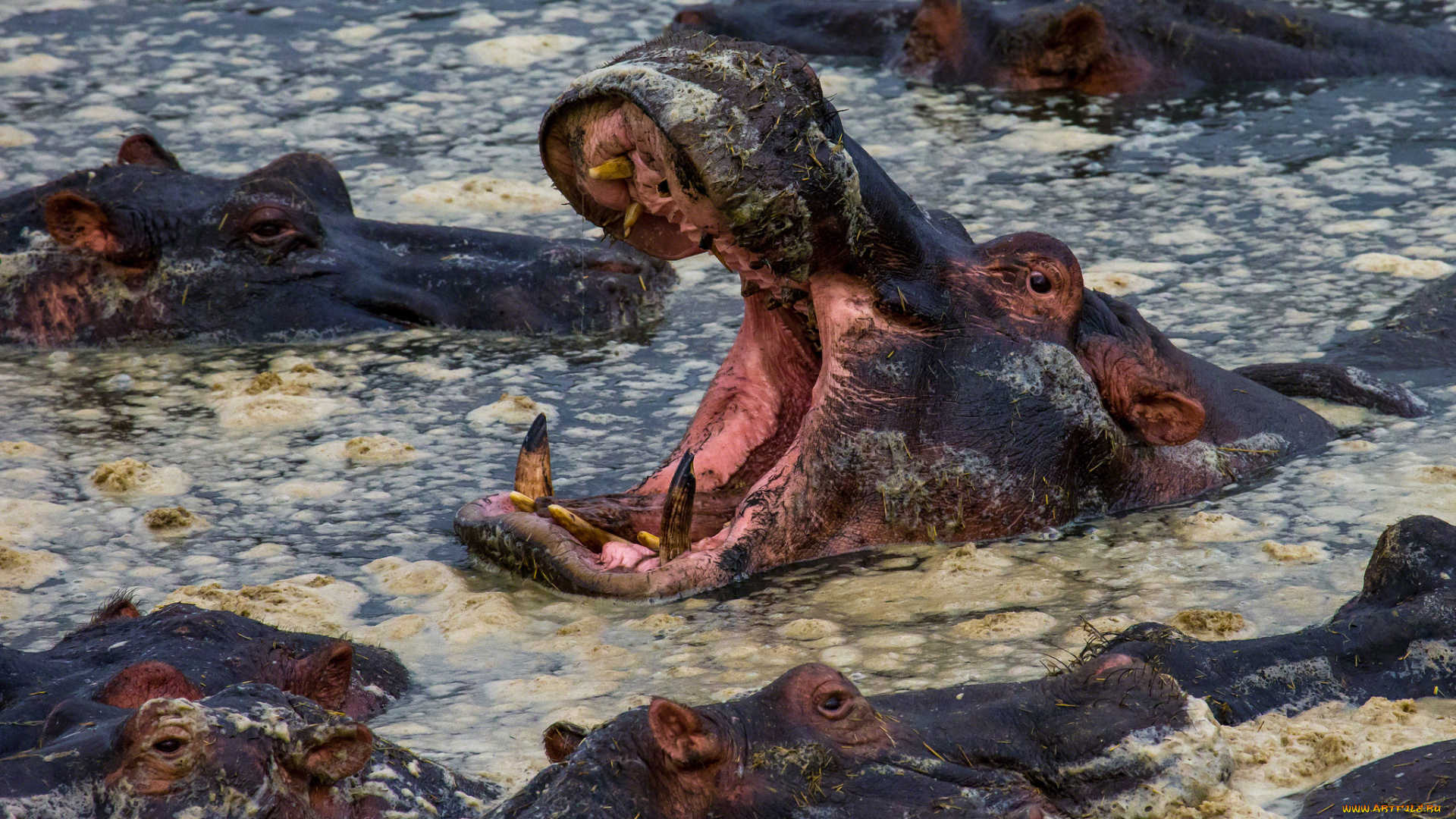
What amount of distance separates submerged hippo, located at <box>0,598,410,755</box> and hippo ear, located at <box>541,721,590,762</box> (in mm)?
632

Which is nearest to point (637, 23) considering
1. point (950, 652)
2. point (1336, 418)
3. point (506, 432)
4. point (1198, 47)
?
point (1198, 47)

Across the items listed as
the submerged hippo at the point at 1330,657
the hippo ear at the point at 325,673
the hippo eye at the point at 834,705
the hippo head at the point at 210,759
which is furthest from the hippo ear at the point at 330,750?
the submerged hippo at the point at 1330,657

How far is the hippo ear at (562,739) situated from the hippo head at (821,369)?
1.39m

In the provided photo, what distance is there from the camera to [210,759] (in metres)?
2.75

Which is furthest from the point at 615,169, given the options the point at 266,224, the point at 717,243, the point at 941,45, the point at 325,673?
the point at 941,45

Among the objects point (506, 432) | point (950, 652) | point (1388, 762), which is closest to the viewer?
point (1388, 762)

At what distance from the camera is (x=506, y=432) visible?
5.82m

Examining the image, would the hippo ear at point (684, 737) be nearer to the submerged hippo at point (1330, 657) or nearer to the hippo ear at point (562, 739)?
the hippo ear at point (562, 739)

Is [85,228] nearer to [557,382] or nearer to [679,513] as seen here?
[557,382]

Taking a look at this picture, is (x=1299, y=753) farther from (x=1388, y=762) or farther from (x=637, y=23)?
(x=637, y=23)

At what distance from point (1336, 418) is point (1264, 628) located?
1.59 meters

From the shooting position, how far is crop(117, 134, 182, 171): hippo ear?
7.15 m

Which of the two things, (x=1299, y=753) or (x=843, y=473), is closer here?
(x=1299, y=753)

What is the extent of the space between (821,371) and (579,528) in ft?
2.45
